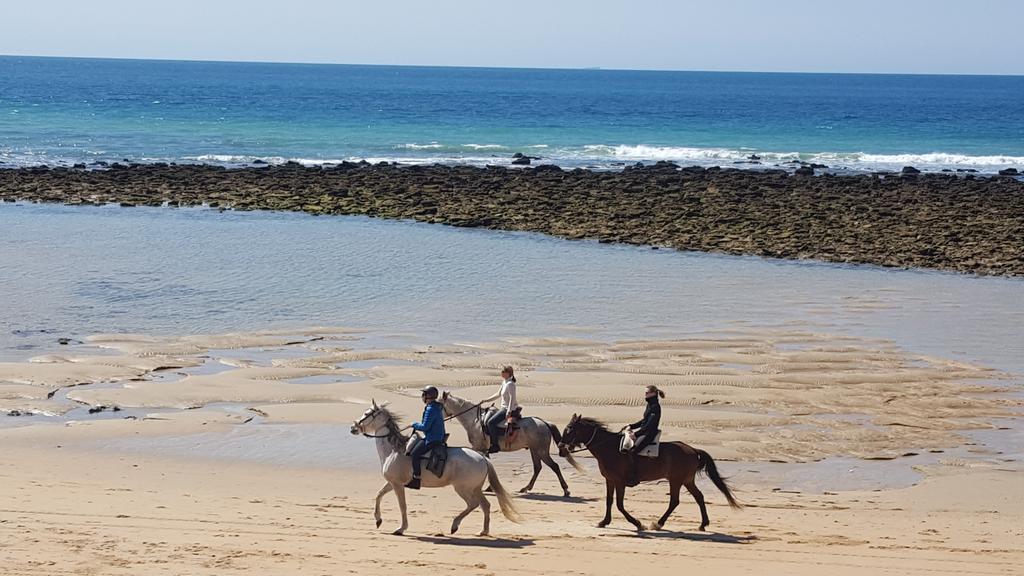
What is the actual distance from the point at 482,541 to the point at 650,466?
83.7 inches

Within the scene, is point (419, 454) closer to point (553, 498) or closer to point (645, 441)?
point (645, 441)

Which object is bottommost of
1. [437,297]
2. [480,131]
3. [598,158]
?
[437,297]

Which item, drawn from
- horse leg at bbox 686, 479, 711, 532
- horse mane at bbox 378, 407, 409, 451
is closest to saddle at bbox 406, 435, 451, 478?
horse mane at bbox 378, 407, 409, 451

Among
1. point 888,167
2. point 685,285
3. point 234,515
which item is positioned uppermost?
point 888,167

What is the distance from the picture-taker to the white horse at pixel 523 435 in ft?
48.8

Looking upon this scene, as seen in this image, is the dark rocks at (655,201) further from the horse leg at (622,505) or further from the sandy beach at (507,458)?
the horse leg at (622,505)

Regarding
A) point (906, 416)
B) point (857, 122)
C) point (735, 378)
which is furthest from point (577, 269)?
point (857, 122)

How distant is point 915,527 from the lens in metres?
13.1

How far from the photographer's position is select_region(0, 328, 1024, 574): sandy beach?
11594mm

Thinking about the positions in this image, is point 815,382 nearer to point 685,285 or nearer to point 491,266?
point 685,285

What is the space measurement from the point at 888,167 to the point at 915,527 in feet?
160

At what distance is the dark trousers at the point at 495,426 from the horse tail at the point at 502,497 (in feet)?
6.69

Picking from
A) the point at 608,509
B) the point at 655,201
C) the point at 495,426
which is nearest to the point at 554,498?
the point at 495,426

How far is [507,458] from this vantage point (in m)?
16.3
